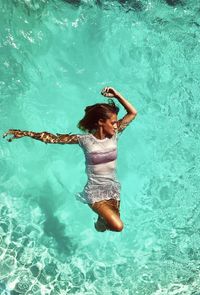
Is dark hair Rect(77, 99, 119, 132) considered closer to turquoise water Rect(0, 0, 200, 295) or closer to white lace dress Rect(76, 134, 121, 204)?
white lace dress Rect(76, 134, 121, 204)

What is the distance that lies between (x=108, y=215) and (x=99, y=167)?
658mm

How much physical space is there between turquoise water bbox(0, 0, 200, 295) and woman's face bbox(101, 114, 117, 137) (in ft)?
21.2

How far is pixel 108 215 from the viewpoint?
19.5 feet

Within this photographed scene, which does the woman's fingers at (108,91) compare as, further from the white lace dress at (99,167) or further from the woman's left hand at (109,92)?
the white lace dress at (99,167)

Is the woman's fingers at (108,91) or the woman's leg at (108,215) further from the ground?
the woman's fingers at (108,91)

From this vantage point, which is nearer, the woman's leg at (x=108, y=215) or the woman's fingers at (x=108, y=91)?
the woman's fingers at (x=108, y=91)

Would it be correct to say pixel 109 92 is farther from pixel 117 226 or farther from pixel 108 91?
pixel 117 226

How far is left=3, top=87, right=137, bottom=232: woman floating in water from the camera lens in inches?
225

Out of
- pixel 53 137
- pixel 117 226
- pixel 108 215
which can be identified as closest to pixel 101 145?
pixel 53 137

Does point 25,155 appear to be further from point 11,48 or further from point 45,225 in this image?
point 11,48

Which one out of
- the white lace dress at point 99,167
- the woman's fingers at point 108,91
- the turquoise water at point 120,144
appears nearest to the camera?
the woman's fingers at point 108,91

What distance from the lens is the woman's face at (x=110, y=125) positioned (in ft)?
18.8

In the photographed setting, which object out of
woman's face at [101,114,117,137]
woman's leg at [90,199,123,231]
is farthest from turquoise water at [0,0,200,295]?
woman's face at [101,114,117,137]

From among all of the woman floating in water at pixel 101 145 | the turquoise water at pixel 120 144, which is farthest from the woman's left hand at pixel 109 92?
the turquoise water at pixel 120 144
